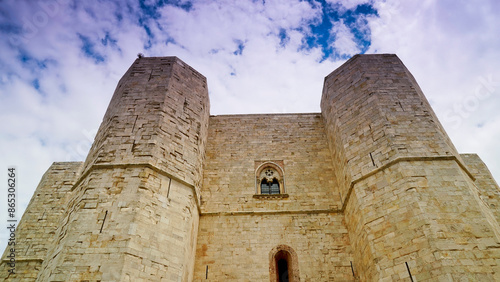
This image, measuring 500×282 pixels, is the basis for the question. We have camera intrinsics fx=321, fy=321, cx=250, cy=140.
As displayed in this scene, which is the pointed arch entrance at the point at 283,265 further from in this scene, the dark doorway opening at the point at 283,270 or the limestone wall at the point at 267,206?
the limestone wall at the point at 267,206

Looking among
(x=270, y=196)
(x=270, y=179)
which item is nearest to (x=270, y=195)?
(x=270, y=196)

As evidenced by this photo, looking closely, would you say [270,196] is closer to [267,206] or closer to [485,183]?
[267,206]

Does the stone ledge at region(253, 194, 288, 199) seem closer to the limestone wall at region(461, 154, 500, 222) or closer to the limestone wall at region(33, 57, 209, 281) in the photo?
the limestone wall at region(33, 57, 209, 281)

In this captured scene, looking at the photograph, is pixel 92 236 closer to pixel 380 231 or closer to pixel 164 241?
pixel 164 241

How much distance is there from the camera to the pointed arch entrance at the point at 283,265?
7.93 metres

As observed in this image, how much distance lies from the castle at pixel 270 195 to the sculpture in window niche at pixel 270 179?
0.04 m

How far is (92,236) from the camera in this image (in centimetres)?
637

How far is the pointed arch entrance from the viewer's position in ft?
26.0

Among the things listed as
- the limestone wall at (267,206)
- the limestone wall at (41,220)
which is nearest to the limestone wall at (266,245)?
the limestone wall at (267,206)

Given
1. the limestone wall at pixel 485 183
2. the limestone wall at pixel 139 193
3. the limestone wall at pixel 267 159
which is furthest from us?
the limestone wall at pixel 485 183

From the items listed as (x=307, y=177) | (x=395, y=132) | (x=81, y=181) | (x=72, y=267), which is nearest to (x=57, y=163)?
(x=81, y=181)

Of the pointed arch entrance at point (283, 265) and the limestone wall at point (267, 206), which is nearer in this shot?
the pointed arch entrance at point (283, 265)

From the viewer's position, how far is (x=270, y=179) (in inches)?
396

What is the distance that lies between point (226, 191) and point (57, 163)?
8315 millimetres
